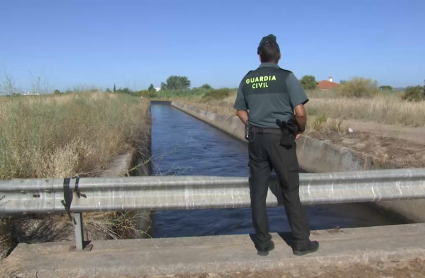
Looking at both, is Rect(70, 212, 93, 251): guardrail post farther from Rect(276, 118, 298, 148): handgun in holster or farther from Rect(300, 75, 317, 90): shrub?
Rect(300, 75, 317, 90): shrub

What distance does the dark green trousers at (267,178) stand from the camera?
11.9ft

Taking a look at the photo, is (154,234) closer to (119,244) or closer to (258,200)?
(119,244)

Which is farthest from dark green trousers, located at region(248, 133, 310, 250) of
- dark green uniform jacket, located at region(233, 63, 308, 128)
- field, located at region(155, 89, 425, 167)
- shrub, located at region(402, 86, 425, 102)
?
shrub, located at region(402, 86, 425, 102)

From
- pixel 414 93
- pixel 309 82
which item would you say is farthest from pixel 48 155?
pixel 309 82

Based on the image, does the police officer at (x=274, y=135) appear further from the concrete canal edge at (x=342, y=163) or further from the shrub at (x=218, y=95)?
the shrub at (x=218, y=95)

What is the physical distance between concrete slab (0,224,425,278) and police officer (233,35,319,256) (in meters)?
0.17

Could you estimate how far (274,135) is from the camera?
3637 millimetres

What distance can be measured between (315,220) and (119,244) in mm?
4675

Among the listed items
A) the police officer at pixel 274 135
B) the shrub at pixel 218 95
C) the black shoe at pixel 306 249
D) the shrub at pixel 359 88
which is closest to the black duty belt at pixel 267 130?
the police officer at pixel 274 135

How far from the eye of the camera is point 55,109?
26.5ft

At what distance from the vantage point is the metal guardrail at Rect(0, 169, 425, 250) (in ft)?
12.0

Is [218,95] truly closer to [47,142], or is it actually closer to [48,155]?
[47,142]

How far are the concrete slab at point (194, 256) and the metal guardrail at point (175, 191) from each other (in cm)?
33

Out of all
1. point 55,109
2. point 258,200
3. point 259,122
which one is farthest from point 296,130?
point 55,109
